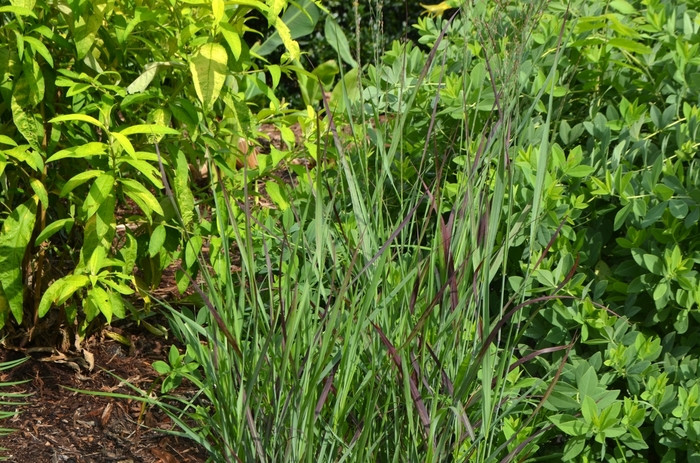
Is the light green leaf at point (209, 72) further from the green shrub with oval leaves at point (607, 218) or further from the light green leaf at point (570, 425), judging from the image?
the light green leaf at point (570, 425)

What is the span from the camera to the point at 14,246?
2.39 meters

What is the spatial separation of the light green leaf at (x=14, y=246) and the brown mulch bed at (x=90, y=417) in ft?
1.22

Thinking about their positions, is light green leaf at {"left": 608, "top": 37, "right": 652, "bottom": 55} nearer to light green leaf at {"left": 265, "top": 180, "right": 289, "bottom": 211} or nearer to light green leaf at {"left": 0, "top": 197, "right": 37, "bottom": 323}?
light green leaf at {"left": 265, "top": 180, "right": 289, "bottom": 211}

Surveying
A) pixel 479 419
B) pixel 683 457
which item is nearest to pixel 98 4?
pixel 479 419

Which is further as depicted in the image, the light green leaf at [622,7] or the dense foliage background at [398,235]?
the light green leaf at [622,7]

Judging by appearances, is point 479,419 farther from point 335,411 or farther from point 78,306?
point 78,306

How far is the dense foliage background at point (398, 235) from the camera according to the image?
5.64ft

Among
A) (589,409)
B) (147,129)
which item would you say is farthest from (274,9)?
(589,409)

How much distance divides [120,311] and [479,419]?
1146mm

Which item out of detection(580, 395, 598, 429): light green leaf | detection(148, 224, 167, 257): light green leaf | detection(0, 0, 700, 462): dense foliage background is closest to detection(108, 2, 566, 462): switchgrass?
detection(0, 0, 700, 462): dense foliage background

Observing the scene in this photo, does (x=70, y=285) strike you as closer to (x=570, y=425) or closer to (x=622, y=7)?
(x=570, y=425)

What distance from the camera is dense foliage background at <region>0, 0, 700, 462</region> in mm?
1719

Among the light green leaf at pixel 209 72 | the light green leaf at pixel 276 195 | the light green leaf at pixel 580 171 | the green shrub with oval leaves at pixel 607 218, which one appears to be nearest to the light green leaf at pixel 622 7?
the green shrub with oval leaves at pixel 607 218

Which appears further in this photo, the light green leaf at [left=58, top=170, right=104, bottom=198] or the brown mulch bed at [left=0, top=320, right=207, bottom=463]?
the brown mulch bed at [left=0, top=320, right=207, bottom=463]
